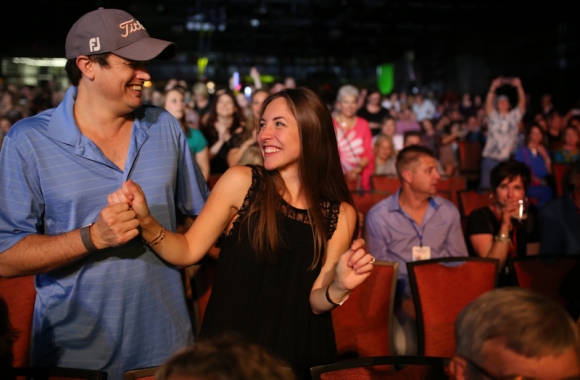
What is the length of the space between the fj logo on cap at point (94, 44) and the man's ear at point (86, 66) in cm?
4

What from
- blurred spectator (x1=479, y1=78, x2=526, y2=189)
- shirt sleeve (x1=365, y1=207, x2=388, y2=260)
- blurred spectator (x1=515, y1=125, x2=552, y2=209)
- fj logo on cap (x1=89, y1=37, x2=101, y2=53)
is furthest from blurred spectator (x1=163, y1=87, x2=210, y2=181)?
blurred spectator (x1=479, y1=78, x2=526, y2=189)

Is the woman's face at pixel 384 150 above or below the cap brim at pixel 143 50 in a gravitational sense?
below

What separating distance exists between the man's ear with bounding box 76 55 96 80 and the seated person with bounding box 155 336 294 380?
1.03 metres

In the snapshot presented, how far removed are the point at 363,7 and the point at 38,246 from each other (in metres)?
15.4

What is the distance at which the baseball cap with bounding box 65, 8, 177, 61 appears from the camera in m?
1.70

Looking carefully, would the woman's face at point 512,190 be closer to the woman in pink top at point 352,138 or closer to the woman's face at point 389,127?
the woman in pink top at point 352,138

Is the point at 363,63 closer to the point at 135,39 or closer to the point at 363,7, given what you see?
the point at 363,7

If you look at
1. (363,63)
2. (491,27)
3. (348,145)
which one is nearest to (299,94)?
(348,145)

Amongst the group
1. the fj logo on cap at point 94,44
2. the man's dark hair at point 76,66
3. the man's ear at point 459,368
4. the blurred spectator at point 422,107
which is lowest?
the man's ear at point 459,368

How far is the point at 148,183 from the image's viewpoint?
1.79 metres

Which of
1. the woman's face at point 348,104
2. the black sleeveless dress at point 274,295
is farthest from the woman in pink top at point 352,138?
the black sleeveless dress at point 274,295

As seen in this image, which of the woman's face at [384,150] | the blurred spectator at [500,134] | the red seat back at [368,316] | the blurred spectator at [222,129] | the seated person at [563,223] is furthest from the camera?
the blurred spectator at [500,134]

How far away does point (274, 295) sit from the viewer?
1.77 m

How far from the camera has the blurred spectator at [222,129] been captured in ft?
18.2
